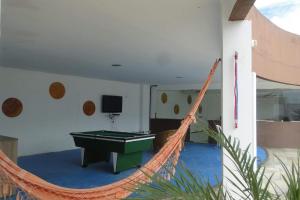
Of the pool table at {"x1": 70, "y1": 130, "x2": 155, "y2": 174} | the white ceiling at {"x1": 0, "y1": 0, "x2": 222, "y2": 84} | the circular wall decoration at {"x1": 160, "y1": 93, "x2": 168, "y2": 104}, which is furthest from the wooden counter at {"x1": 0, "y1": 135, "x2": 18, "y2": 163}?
the circular wall decoration at {"x1": 160, "y1": 93, "x2": 168, "y2": 104}

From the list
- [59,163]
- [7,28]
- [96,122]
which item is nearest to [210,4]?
[7,28]

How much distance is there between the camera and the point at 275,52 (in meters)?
5.26

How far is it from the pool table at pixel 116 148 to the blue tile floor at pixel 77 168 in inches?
6.0

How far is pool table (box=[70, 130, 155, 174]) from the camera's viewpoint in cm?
483

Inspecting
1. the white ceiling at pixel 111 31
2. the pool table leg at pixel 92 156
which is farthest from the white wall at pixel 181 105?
the white ceiling at pixel 111 31

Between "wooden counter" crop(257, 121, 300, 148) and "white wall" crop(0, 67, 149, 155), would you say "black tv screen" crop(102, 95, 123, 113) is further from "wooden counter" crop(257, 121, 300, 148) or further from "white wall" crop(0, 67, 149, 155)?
"wooden counter" crop(257, 121, 300, 148)

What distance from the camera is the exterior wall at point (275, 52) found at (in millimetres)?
3978

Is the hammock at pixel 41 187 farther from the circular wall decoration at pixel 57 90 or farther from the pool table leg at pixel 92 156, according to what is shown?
the circular wall decoration at pixel 57 90

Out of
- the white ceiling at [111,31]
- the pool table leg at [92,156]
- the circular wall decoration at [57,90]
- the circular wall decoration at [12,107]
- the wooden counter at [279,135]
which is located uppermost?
the white ceiling at [111,31]

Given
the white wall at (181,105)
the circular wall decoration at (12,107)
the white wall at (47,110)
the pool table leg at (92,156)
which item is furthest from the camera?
the white wall at (181,105)

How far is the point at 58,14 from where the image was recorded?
251cm

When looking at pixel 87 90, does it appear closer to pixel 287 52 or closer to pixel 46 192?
pixel 287 52

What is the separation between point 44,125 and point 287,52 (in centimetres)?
608

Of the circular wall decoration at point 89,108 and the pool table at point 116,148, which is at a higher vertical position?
the circular wall decoration at point 89,108
